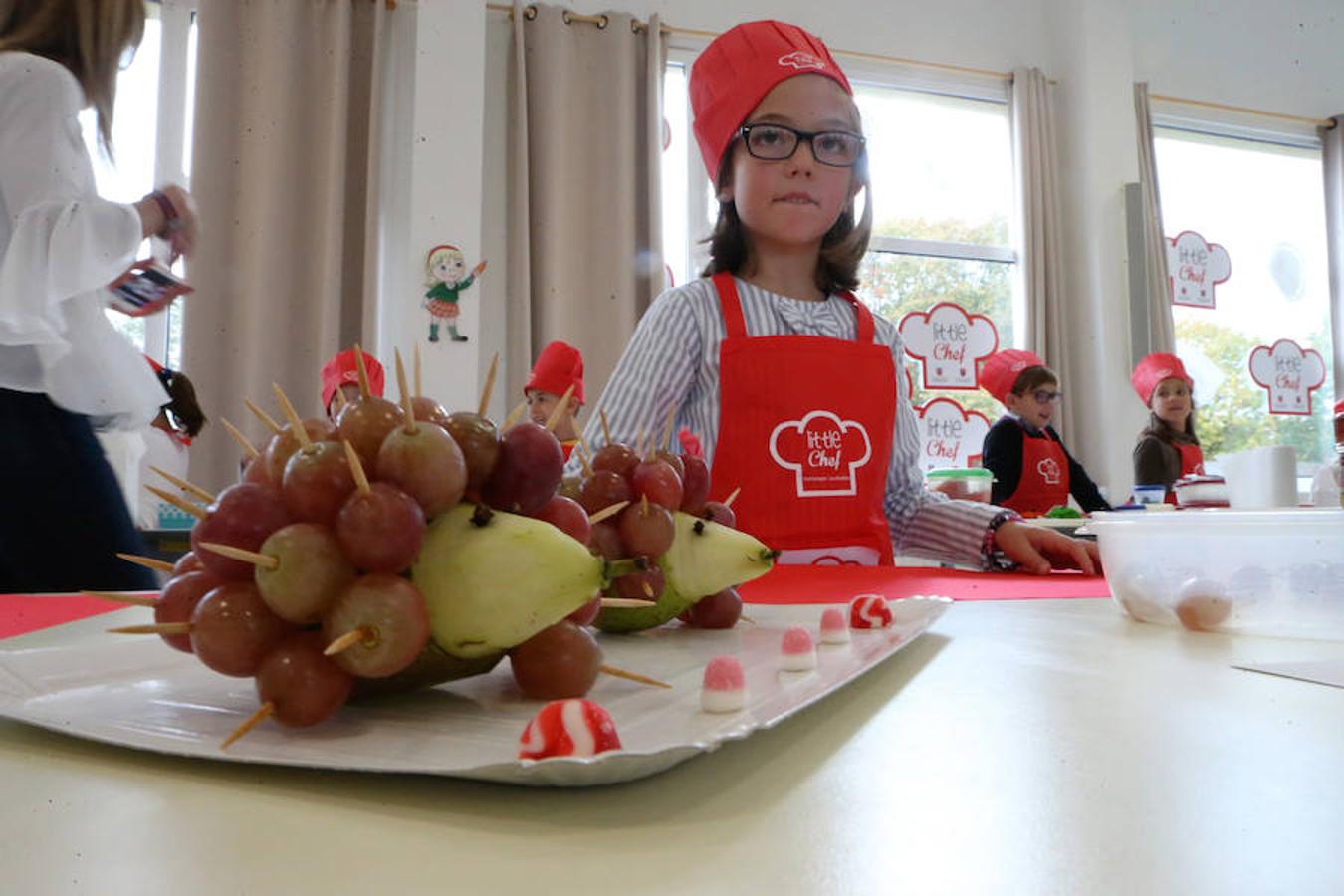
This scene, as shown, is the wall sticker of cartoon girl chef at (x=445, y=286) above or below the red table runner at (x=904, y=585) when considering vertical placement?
above

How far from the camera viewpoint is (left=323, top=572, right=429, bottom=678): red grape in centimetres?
29

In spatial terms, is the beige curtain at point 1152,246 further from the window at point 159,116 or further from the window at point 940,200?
the window at point 159,116

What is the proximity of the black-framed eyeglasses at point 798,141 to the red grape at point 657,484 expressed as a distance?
921 millimetres

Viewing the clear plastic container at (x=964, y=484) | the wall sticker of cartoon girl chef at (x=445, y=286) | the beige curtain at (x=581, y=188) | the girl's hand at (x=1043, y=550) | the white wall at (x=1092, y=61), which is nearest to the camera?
the girl's hand at (x=1043, y=550)

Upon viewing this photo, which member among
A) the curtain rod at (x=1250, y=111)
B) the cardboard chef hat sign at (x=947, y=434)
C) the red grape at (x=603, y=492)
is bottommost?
the red grape at (x=603, y=492)

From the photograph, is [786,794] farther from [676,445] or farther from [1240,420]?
[1240,420]

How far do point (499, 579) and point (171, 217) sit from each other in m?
1.31

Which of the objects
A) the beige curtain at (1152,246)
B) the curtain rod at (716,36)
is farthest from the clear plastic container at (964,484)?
the curtain rod at (716,36)

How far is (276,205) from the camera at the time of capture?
10.9 feet

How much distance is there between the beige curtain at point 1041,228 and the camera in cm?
413

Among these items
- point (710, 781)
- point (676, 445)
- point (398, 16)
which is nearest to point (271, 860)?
point (710, 781)

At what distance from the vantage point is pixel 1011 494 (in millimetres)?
3199

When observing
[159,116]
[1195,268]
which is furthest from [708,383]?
[1195,268]

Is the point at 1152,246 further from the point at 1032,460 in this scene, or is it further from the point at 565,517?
the point at 565,517
